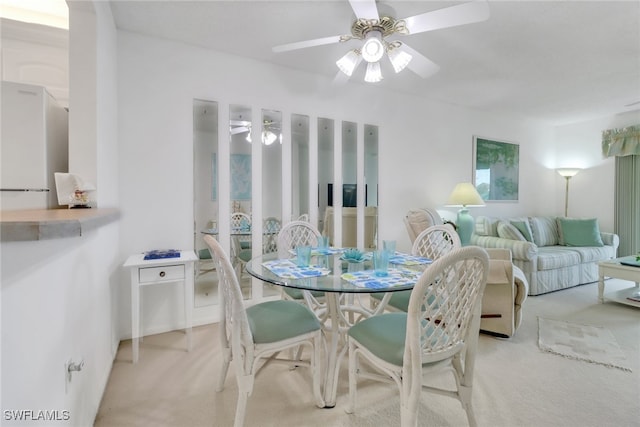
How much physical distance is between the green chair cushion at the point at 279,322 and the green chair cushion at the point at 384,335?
0.24 m

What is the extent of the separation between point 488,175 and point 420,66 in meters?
3.25

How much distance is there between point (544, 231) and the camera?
14.8ft

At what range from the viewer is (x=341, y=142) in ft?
11.2

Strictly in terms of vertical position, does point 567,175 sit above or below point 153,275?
above

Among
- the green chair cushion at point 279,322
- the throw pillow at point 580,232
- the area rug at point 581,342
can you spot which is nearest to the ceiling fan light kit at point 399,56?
the green chair cushion at point 279,322

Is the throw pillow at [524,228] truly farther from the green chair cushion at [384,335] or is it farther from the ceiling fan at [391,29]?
the green chair cushion at [384,335]

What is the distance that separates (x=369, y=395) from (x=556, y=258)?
327cm

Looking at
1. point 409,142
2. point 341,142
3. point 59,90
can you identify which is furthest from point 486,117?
point 59,90

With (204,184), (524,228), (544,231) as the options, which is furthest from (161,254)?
(544,231)

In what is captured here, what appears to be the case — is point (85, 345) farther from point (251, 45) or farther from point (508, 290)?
point (508, 290)

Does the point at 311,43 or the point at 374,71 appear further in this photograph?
the point at 374,71

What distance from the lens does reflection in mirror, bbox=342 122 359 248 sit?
346 cm

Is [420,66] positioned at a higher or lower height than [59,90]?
higher

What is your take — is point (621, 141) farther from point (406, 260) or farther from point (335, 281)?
point (335, 281)
